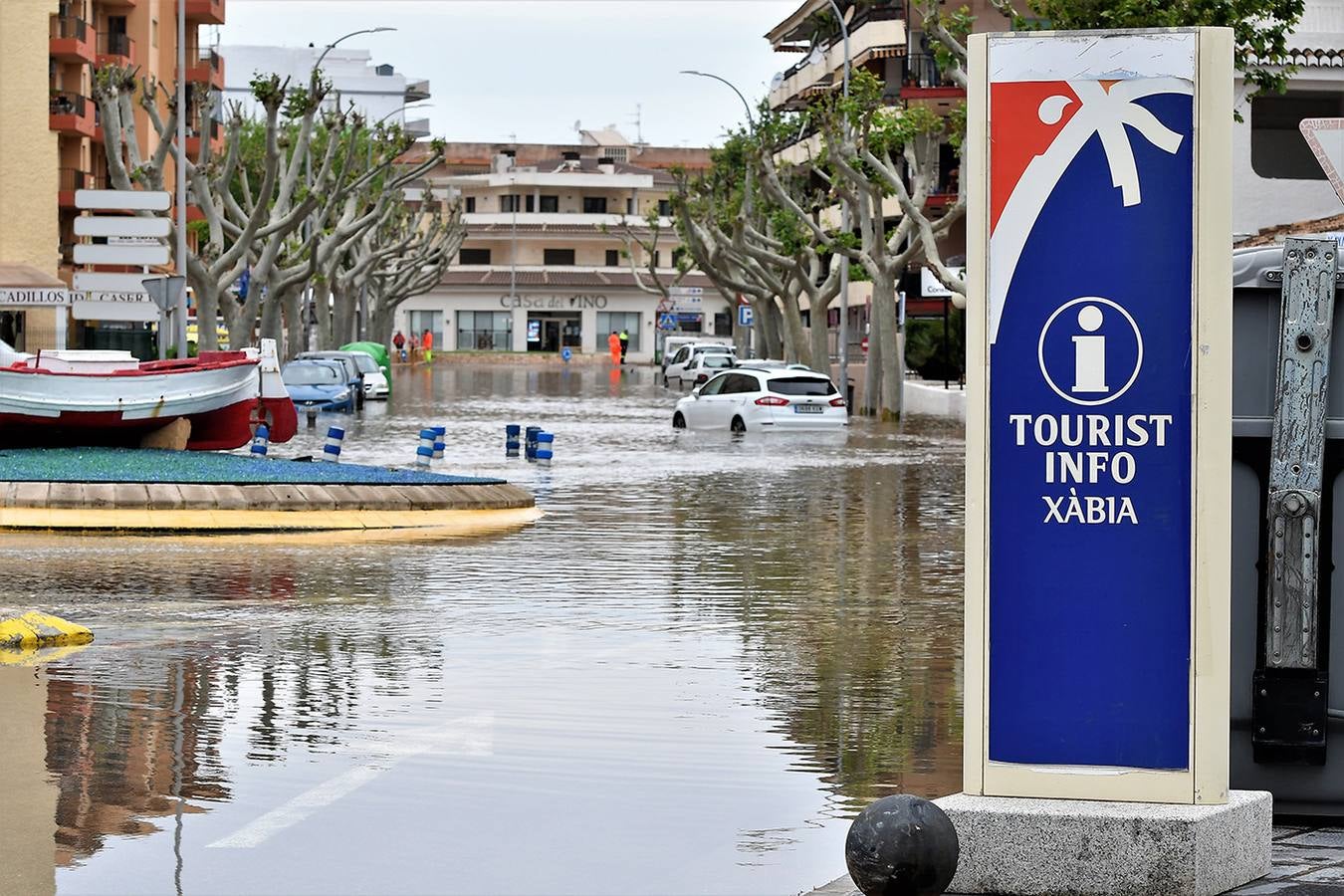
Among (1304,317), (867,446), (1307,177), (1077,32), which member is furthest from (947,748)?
(1307,177)

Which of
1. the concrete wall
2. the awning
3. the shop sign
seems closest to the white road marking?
the awning

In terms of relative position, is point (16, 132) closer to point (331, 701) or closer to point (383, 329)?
point (383, 329)

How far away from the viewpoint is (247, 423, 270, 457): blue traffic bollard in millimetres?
30969

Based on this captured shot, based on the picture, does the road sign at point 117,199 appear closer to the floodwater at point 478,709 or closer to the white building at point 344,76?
the floodwater at point 478,709

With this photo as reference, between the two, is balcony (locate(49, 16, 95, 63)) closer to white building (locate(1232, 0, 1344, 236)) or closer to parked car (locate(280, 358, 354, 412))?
parked car (locate(280, 358, 354, 412))

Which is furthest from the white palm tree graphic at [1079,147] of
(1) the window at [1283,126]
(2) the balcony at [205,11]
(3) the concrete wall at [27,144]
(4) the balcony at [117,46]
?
(2) the balcony at [205,11]

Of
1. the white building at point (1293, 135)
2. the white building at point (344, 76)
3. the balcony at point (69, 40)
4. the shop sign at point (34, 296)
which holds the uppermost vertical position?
the white building at point (344, 76)

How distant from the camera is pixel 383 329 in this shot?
397 feet

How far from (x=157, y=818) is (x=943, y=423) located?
45.7m

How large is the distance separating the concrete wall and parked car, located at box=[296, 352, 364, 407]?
493 inches

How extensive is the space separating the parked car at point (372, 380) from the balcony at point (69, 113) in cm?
1290

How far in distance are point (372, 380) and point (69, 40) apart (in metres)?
15.5

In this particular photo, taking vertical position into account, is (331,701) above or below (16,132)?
below

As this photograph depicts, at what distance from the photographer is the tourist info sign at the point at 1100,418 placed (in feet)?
22.4
